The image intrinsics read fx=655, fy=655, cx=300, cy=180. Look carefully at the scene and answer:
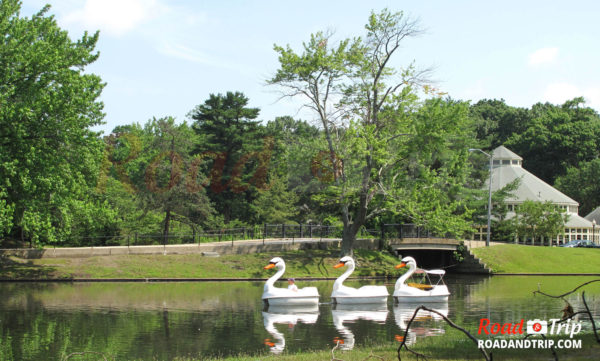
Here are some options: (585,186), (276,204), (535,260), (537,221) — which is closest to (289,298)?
(276,204)

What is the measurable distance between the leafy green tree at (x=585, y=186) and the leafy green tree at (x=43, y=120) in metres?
72.5

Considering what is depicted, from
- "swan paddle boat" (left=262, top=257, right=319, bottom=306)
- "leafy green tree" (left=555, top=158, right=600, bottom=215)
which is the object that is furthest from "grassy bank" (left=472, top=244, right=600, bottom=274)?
"leafy green tree" (left=555, top=158, right=600, bottom=215)

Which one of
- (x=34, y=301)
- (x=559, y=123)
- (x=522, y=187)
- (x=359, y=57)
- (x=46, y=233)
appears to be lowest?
(x=34, y=301)

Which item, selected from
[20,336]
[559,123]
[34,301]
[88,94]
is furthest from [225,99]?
[559,123]

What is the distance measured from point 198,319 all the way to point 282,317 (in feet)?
10.9

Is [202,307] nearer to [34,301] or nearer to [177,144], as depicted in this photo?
[34,301]

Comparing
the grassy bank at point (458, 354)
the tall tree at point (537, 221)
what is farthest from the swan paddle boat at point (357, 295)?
the tall tree at point (537, 221)

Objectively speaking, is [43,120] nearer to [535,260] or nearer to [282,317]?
[282,317]

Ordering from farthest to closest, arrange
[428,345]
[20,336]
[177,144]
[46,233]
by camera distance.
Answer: [177,144]
[46,233]
[20,336]
[428,345]

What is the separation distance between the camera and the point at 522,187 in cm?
7219

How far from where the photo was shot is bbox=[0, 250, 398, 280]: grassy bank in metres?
36.0

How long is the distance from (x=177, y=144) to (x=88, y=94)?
18.3 meters

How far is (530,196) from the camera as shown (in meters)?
70.4

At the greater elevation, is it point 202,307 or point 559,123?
point 559,123
